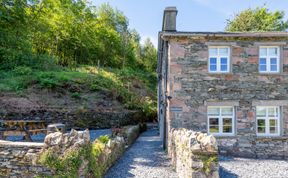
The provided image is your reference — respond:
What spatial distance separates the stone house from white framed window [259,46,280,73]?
0.05m

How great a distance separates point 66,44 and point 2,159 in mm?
28045

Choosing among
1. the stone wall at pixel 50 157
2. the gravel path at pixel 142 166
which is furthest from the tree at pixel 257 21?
the stone wall at pixel 50 157

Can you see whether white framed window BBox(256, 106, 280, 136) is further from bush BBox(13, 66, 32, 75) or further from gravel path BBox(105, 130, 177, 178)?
bush BBox(13, 66, 32, 75)

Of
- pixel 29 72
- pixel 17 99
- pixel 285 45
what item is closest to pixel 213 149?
pixel 285 45

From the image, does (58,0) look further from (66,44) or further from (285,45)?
(285,45)

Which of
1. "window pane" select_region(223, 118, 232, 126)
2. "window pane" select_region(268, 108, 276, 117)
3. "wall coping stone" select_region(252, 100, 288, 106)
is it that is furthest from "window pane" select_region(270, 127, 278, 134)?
"window pane" select_region(223, 118, 232, 126)

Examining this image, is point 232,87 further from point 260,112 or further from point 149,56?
point 149,56

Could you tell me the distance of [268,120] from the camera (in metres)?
11.6

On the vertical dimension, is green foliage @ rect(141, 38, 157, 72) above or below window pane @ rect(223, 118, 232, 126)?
above

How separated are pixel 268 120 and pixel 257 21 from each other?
27121 millimetres

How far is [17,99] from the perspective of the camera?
17109mm

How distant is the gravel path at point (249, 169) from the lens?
808cm

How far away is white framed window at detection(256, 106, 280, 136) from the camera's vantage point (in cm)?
1157

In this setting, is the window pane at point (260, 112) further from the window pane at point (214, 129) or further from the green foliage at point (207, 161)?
the green foliage at point (207, 161)
